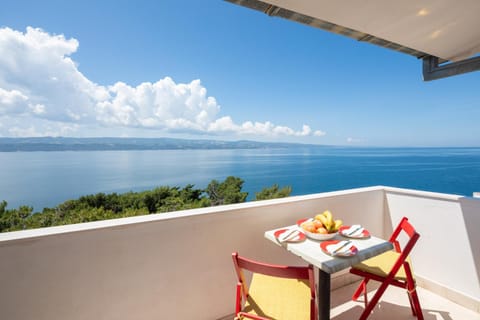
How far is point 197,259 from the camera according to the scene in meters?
1.68

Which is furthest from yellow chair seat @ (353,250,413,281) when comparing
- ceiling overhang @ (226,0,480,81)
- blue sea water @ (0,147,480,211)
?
blue sea water @ (0,147,480,211)

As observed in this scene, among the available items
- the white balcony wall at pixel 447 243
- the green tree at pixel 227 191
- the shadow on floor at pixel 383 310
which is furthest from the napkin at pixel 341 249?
the green tree at pixel 227 191

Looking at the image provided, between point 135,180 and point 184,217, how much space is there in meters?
10.1

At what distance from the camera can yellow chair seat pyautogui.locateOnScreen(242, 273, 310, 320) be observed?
4.07ft

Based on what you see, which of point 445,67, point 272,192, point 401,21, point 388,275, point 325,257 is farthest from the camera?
point 272,192

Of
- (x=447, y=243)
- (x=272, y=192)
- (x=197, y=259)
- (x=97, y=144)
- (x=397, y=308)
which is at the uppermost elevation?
(x=97, y=144)

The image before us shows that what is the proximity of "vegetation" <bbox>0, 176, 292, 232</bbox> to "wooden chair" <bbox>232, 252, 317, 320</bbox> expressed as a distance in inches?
173

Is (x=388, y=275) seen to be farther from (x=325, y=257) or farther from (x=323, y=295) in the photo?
(x=325, y=257)

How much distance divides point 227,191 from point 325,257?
351 inches

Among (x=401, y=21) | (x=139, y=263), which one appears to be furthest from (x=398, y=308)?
(x=401, y=21)

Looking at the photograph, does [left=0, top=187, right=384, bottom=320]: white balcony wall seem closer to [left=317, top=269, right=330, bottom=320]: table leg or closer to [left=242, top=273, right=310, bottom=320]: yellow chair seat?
[left=242, top=273, right=310, bottom=320]: yellow chair seat

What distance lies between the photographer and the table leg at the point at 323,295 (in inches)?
53.7

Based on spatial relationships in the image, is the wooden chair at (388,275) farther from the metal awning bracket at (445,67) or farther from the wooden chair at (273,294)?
the metal awning bracket at (445,67)

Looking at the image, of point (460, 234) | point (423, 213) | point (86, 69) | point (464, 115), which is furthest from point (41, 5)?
point (464, 115)
